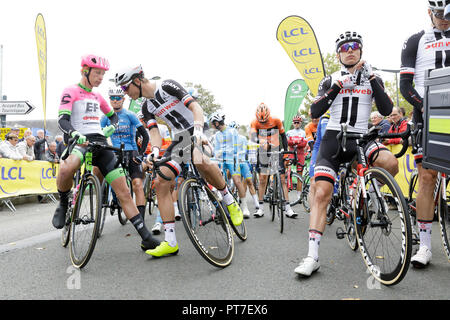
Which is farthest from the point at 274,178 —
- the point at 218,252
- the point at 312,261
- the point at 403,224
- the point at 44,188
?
the point at 44,188

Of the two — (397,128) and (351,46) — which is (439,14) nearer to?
(351,46)

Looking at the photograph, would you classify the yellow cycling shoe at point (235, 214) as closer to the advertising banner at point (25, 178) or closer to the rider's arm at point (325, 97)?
the rider's arm at point (325, 97)

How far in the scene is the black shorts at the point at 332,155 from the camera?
11.1 feet

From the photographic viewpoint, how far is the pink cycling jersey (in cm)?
417

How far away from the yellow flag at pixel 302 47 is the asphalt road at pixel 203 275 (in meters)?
8.43

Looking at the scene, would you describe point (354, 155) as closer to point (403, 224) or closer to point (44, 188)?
point (403, 224)

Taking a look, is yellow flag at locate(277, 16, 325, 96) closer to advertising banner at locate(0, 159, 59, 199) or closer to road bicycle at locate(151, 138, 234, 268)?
advertising banner at locate(0, 159, 59, 199)

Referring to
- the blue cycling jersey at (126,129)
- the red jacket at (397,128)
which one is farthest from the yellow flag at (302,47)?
the blue cycling jersey at (126,129)

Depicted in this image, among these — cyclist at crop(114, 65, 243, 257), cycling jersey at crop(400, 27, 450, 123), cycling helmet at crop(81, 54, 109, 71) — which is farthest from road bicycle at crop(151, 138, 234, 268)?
cycling jersey at crop(400, 27, 450, 123)

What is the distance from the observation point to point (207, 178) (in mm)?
4219

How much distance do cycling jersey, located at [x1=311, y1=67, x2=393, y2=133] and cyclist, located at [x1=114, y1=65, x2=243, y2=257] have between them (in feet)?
4.23

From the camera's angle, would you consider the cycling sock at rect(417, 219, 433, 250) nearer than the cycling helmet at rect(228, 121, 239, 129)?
Yes
